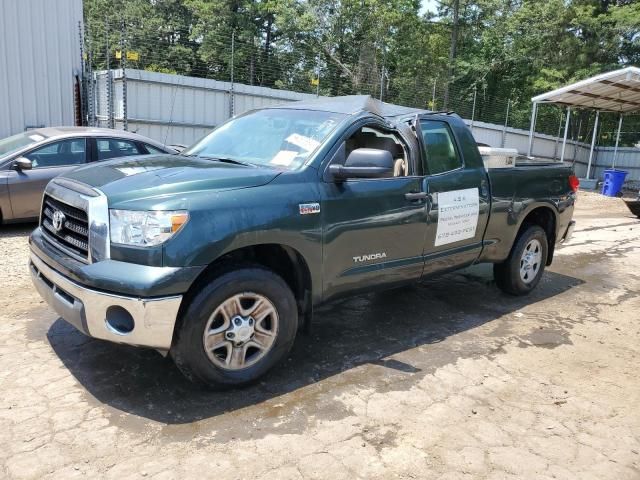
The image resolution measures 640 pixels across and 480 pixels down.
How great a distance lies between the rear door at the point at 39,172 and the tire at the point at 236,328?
5.01 m

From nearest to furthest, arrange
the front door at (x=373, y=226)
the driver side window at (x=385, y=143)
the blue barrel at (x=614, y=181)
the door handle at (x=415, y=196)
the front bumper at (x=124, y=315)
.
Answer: the front bumper at (x=124, y=315)
the front door at (x=373, y=226)
the door handle at (x=415, y=196)
the driver side window at (x=385, y=143)
the blue barrel at (x=614, y=181)

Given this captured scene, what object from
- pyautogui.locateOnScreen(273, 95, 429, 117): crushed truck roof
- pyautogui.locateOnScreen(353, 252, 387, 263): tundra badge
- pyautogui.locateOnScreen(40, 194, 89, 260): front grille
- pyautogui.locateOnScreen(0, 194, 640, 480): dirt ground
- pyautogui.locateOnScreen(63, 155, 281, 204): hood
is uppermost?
pyautogui.locateOnScreen(273, 95, 429, 117): crushed truck roof

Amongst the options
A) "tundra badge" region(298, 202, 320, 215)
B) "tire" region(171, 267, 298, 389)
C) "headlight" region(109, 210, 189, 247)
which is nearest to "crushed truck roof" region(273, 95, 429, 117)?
"tundra badge" region(298, 202, 320, 215)

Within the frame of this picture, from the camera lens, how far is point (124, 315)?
3.12 metres

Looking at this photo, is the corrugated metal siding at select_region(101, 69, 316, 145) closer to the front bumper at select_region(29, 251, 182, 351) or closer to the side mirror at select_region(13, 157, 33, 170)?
the side mirror at select_region(13, 157, 33, 170)

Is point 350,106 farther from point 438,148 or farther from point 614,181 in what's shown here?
point 614,181

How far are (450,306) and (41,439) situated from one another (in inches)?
156

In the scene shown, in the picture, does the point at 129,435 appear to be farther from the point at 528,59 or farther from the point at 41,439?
the point at 528,59

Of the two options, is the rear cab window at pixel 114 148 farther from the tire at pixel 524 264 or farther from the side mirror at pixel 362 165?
the tire at pixel 524 264

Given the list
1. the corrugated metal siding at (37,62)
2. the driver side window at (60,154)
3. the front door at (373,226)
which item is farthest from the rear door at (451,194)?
the corrugated metal siding at (37,62)

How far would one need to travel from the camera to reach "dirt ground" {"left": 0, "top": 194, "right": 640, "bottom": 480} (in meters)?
2.90

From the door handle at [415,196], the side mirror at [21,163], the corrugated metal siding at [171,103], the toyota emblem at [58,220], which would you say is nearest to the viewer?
the toyota emblem at [58,220]

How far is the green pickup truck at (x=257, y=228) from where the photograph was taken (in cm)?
314

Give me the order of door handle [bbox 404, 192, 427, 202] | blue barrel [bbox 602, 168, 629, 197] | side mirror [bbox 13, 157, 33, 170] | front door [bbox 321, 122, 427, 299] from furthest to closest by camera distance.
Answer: blue barrel [bbox 602, 168, 629, 197] < side mirror [bbox 13, 157, 33, 170] < door handle [bbox 404, 192, 427, 202] < front door [bbox 321, 122, 427, 299]
